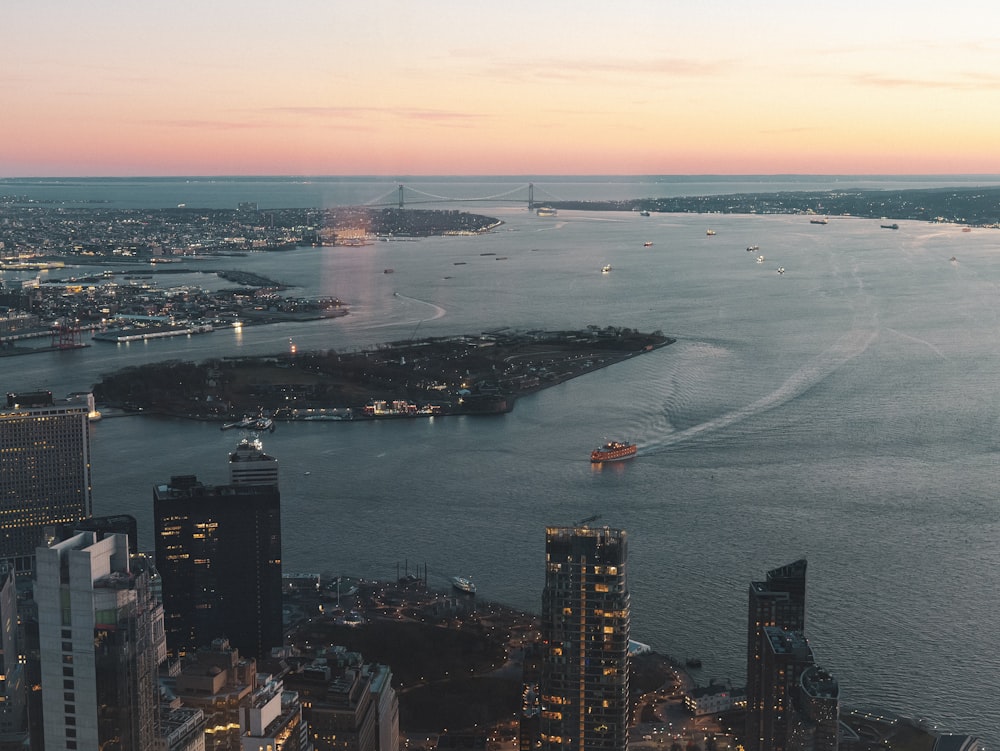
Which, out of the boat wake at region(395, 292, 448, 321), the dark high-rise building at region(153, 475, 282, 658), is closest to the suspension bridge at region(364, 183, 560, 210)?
the boat wake at region(395, 292, 448, 321)

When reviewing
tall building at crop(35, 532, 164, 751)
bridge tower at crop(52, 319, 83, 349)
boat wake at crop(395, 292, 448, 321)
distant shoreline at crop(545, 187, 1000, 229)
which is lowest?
bridge tower at crop(52, 319, 83, 349)

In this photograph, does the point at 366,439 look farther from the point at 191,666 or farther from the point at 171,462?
the point at 191,666

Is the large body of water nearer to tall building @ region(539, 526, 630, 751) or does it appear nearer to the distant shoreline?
tall building @ region(539, 526, 630, 751)

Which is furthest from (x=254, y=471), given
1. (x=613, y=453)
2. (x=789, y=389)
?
(x=789, y=389)

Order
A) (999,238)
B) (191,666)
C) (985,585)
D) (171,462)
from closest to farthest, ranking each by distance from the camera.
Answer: (191,666) < (985,585) < (171,462) < (999,238)

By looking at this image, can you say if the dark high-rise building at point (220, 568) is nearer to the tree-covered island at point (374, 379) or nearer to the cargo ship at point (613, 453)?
the cargo ship at point (613, 453)

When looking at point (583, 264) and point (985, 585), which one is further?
point (583, 264)

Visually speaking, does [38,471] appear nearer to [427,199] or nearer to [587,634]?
[587,634]

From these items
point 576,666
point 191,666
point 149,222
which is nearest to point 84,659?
point 191,666
